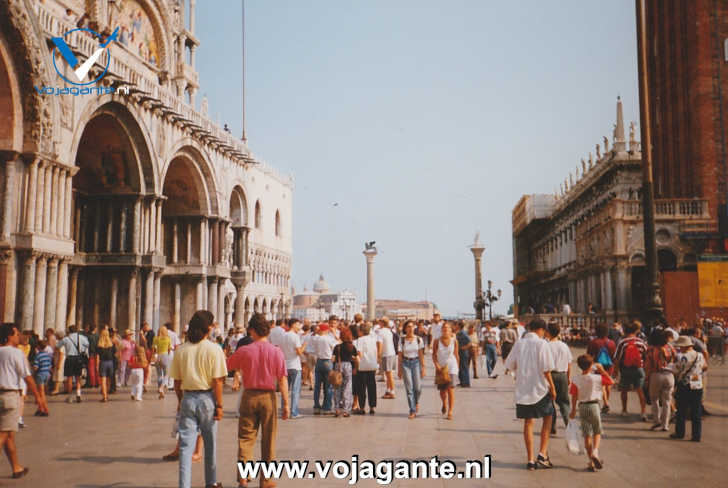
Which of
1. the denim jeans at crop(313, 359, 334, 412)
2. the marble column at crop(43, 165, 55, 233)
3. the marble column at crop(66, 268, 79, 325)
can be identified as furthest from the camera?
the marble column at crop(66, 268, 79, 325)

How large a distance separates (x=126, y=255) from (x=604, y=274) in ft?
82.6

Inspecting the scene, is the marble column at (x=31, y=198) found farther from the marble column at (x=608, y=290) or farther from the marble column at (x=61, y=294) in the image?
the marble column at (x=608, y=290)

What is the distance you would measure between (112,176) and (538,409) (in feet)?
66.7

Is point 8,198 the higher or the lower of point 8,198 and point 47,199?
the lower

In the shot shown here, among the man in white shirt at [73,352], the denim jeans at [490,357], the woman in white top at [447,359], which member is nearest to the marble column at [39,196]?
the man in white shirt at [73,352]

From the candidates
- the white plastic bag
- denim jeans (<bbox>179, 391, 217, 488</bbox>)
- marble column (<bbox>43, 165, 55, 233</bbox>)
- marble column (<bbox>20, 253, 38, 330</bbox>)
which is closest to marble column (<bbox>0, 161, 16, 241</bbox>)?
marble column (<bbox>20, 253, 38, 330</bbox>)

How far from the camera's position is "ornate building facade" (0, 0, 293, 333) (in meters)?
16.6

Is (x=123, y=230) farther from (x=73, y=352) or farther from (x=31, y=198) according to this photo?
(x=73, y=352)

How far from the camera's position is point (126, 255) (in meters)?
23.5

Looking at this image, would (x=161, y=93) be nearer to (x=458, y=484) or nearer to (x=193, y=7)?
(x=193, y=7)

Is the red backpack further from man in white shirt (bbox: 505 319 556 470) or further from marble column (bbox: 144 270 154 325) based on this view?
marble column (bbox: 144 270 154 325)

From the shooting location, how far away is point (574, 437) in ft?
23.7

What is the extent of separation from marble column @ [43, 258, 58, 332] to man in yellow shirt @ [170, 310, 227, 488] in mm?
12915

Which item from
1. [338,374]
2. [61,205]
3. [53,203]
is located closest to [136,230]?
[61,205]
